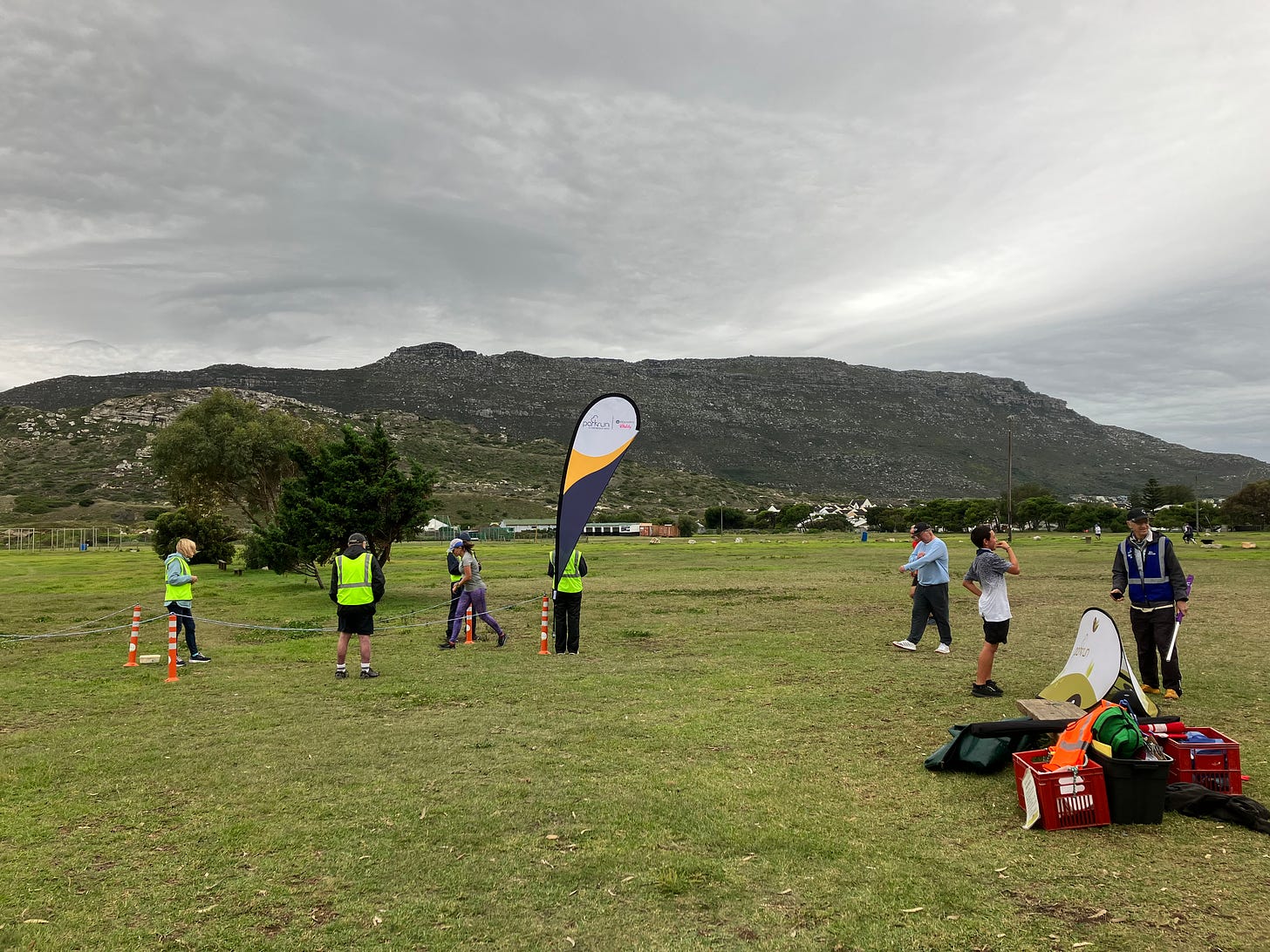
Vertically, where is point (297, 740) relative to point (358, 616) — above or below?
below

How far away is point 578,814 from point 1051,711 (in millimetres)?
4263

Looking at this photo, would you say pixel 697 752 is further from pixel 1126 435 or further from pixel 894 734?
pixel 1126 435

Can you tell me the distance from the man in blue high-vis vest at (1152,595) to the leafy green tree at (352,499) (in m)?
17.7

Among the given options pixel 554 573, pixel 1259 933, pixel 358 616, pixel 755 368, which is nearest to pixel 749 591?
pixel 554 573

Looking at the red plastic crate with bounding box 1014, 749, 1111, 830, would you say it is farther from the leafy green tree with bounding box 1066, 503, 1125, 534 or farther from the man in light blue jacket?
the leafy green tree with bounding box 1066, 503, 1125, 534

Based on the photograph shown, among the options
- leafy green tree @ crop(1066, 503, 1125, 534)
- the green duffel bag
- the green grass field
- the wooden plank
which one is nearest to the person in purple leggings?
the green grass field

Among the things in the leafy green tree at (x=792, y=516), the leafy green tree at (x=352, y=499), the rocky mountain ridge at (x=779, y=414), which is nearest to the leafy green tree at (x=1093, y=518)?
the leafy green tree at (x=792, y=516)

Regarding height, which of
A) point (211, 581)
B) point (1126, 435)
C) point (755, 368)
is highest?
point (755, 368)

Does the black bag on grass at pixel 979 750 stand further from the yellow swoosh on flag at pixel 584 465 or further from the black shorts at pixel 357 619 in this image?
the yellow swoosh on flag at pixel 584 465

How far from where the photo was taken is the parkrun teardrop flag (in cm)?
1307

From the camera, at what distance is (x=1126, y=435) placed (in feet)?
588

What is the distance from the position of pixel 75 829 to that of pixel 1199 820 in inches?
305

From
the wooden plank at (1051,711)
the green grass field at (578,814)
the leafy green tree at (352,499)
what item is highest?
the leafy green tree at (352,499)

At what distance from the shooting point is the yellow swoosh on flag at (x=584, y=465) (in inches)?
517
